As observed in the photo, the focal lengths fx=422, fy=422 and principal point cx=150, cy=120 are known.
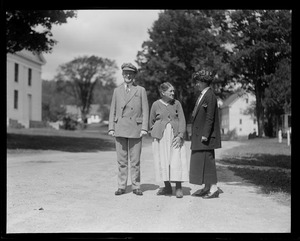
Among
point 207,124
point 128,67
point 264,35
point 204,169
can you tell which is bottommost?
point 204,169

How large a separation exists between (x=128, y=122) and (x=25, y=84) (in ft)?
93.2

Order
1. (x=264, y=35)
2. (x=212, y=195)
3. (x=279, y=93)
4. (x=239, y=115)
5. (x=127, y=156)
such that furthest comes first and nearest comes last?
1. (x=239, y=115)
2. (x=279, y=93)
3. (x=264, y=35)
4. (x=127, y=156)
5. (x=212, y=195)

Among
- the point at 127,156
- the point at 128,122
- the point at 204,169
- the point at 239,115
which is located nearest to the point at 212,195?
the point at 204,169

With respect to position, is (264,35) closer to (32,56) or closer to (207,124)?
(207,124)

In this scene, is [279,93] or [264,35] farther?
[279,93]

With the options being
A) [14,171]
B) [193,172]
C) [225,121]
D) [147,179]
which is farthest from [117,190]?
[225,121]

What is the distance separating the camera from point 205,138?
597 cm

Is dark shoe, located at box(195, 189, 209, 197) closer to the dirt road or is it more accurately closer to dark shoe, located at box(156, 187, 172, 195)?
the dirt road

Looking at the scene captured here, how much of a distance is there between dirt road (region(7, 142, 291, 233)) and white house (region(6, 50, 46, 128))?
24.4 metres

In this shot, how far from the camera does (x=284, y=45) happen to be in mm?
7484

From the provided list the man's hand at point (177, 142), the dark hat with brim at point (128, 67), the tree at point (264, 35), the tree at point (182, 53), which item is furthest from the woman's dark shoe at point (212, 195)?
the tree at point (182, 53)

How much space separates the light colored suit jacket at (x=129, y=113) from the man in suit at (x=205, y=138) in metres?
0.77

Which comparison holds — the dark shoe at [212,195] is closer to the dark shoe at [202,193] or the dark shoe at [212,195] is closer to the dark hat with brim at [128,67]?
the dark shoe at [202,193]
